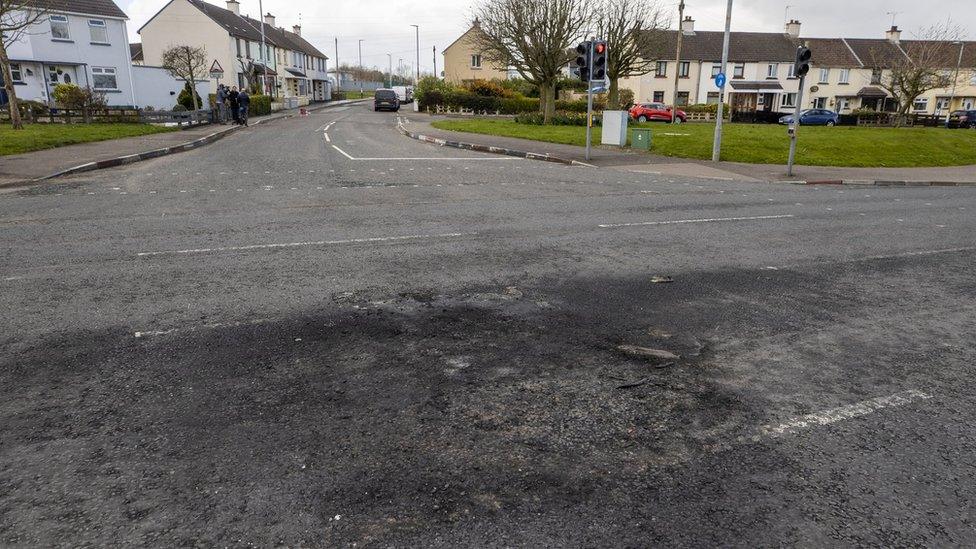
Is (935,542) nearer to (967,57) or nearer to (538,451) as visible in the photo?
(538,451)

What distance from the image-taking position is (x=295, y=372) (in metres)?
4.37

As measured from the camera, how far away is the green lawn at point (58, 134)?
18.8 m

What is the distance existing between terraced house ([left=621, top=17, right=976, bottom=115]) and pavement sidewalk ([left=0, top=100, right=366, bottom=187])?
163 ft

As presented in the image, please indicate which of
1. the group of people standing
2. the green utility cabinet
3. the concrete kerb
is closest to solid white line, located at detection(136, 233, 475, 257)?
the concrete kerb

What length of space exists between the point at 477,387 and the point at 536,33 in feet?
114

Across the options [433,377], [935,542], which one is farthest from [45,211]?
[935,542]

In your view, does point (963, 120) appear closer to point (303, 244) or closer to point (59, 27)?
point (303, 244)

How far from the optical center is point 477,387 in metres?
4.19

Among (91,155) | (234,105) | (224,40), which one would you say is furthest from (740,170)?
(224,40)

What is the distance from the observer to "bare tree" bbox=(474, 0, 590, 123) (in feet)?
115

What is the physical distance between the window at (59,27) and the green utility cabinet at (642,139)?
37.5 m

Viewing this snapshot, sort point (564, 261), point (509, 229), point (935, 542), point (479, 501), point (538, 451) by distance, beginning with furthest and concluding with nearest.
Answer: point (509, 229) → point (564, 261) → point (538, 451) → point (479, 501) → point (935, 542)

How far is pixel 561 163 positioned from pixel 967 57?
Answer: 67366 millimetres

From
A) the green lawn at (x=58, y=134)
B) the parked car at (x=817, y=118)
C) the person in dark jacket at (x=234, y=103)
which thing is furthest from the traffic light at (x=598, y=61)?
the parked car at (x=817, y=118)
